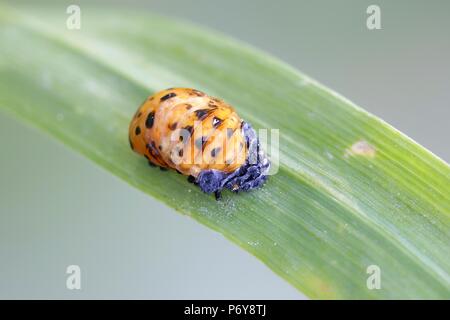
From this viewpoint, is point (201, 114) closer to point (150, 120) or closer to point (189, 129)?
point (189, 129)

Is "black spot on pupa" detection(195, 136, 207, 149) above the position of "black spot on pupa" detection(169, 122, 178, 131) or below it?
below

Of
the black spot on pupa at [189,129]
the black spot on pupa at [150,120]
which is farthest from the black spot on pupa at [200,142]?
the black spot on pupa at [150,120]

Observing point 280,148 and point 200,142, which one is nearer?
point 200,142

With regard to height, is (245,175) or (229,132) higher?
(229,132)

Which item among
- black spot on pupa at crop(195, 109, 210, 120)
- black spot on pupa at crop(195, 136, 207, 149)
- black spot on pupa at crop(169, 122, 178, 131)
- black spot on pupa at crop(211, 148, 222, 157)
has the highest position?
black spot on pupa at crop(195, 109, 210, 120)

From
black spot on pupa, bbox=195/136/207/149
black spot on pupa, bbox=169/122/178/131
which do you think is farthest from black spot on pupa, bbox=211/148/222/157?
black spot on pupa, bbox=169/122/178/131

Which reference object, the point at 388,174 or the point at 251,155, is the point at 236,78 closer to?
the point at 251,155

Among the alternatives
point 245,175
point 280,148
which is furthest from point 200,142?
point 280,148

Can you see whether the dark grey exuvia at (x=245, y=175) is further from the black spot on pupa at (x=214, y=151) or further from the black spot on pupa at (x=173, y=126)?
the black spot on pupa at (x=173, y=126)

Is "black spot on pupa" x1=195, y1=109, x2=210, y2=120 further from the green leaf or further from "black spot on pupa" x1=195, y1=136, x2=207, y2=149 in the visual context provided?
the green leaf
